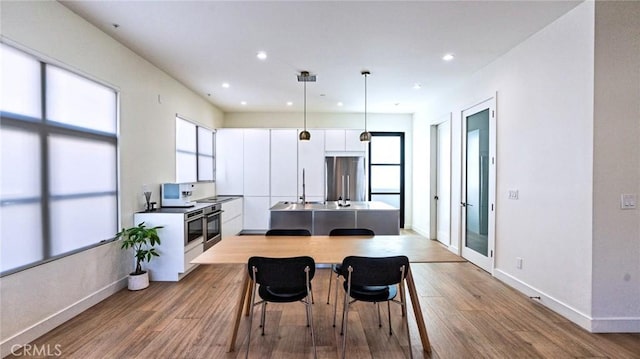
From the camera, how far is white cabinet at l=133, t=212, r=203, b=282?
396 centimetres

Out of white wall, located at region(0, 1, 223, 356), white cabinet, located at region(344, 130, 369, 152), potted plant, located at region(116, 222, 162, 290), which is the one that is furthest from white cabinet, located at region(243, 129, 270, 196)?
potted plant, located at region(116, 222, 162, 290)

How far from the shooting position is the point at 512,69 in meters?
3.77

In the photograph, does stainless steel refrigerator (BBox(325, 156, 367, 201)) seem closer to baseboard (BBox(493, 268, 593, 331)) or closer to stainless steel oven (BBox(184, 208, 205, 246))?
stainless steel oven (BBox(184, 208, 205, 246))

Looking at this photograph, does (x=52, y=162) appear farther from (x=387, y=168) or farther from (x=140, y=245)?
(x=387, y=168)

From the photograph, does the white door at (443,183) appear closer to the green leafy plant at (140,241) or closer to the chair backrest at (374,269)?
the chair backrest at (374,269)

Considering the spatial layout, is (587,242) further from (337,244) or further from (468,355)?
(337,244)

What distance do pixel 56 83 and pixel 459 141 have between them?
5266mm

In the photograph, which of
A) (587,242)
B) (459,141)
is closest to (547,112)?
(587,242)

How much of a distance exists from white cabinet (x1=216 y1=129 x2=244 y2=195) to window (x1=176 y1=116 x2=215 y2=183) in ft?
0.56

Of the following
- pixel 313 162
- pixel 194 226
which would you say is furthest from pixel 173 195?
pixel 313 162

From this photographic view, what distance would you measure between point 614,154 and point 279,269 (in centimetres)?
300

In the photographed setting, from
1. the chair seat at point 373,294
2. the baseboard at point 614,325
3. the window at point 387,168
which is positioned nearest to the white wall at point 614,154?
the baseboard at point 614,325

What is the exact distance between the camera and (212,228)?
518 cm

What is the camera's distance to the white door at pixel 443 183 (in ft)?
18.8
